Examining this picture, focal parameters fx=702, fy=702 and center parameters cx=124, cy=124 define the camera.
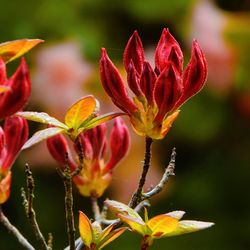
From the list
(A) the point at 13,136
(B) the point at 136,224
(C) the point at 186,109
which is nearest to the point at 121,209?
(B) the point at 136,224

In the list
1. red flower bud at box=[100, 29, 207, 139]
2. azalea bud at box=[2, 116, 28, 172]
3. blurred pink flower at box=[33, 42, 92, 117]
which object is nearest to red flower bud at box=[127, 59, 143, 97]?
red flower bud at box=[100, 29, 207, 139]

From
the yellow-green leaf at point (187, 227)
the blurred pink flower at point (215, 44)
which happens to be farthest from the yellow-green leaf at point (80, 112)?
the blurred pink flower at point (215, 44)

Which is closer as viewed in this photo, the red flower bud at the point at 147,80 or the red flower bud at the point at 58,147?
→ the red flower bud at the point at 147,80

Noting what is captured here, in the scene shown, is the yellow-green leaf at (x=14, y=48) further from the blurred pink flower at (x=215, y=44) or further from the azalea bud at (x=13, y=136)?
the blurred pink flower at (x=215, y=44)

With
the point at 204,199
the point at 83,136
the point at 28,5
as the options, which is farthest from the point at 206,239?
the point at 83,136

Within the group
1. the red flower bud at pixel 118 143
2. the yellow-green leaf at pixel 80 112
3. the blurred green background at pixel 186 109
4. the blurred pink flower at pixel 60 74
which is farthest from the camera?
the blurred green background at pixel 186 109

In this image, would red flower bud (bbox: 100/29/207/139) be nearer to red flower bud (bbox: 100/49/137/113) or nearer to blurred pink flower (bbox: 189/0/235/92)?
red flower bud (bbox: 100/49/137/113)
